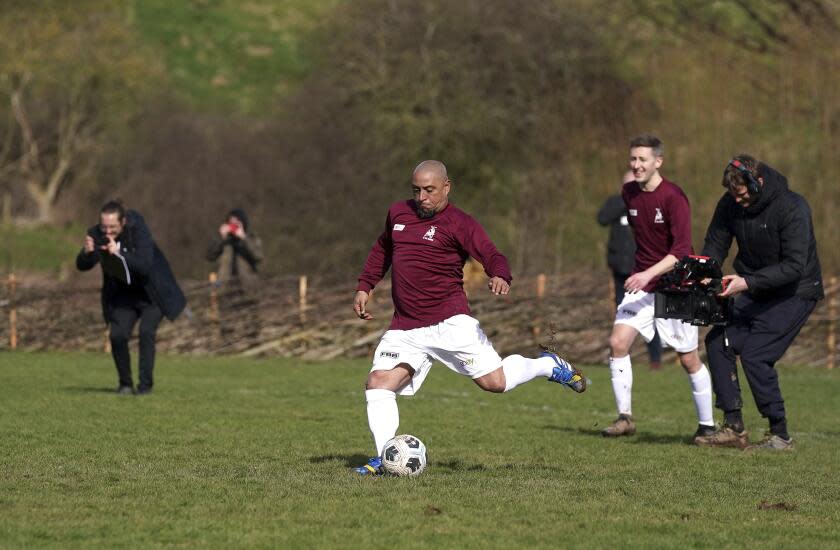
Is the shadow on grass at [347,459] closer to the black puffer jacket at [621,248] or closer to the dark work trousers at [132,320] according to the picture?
the dark work trousers at [132,320]

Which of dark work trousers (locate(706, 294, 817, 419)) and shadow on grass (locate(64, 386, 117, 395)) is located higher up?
dark work trousers (locate(706, 294, 817, 419))

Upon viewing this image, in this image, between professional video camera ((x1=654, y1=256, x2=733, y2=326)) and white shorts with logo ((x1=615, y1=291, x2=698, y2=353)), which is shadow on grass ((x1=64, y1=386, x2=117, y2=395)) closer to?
white shorts with logo ((x1=615, y1=291, x2=698, y2=353))

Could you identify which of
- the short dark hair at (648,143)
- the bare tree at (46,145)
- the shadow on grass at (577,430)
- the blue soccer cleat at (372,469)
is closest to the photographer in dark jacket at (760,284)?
the short dark hair at (648,143)

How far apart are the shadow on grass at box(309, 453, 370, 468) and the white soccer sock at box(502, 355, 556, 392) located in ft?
3.74

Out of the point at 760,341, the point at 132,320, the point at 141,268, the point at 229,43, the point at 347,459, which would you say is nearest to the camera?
the point at 347,459

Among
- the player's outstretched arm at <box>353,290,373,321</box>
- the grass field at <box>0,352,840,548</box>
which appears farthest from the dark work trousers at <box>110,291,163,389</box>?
the player's outstretched arm at <box>353,290,373,321</box>

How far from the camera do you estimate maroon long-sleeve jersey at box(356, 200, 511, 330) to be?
935cm

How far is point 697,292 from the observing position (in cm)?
1077

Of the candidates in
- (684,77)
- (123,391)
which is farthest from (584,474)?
(684,77)

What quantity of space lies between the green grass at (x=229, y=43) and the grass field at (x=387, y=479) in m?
40.0

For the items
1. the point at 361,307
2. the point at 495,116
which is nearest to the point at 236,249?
the point at 361,307

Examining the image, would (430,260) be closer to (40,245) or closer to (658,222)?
(658,222)

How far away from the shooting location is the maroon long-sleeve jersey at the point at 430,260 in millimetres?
9352

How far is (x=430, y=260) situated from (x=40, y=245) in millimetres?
36209
